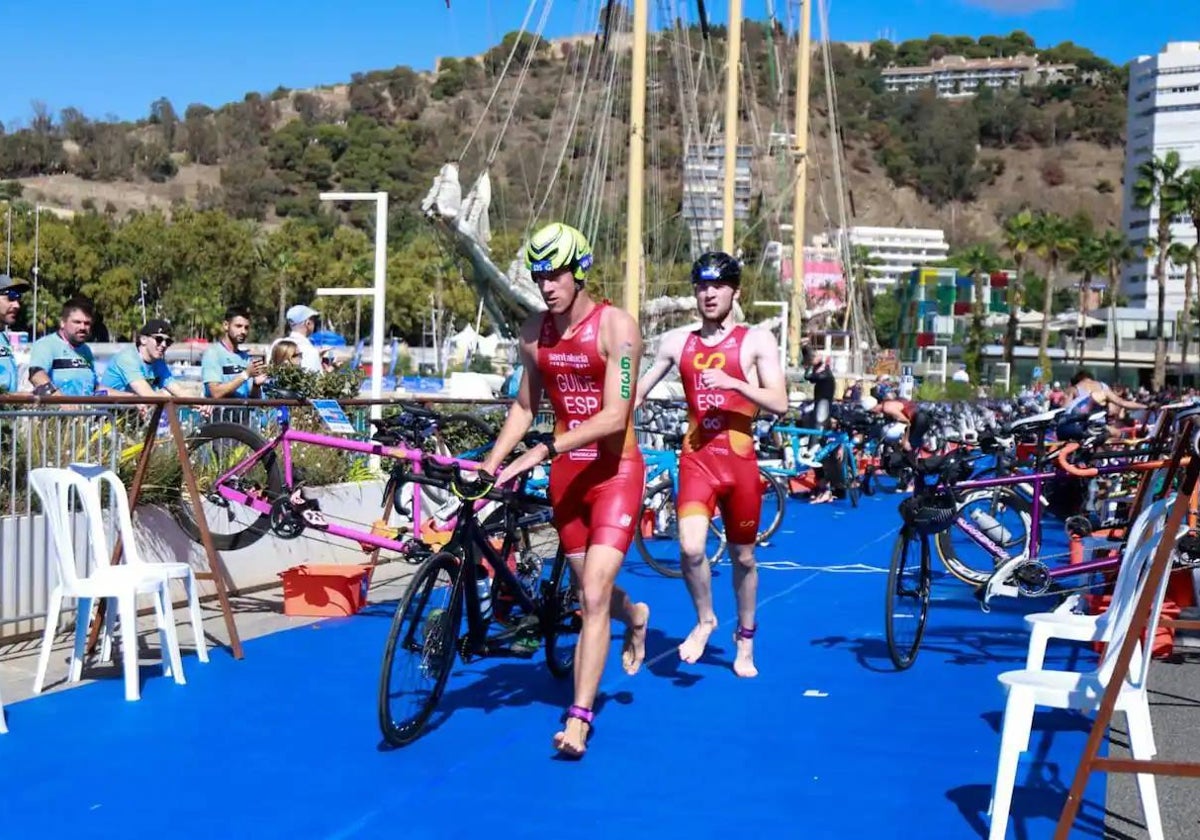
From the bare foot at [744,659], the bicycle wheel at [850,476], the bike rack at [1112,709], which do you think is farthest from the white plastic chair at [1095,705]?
the bicycle wheel at [850,476]

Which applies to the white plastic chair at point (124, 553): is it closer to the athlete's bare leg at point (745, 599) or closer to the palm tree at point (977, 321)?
the athlete's bare leg at point (745, 599)

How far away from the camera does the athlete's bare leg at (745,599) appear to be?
25.9 ft

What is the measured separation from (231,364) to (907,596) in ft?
19.6

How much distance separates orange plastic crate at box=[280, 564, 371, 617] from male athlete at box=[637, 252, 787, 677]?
2.76m

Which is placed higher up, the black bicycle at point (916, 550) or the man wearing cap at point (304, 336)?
the man wearing cap at point (304, 336)

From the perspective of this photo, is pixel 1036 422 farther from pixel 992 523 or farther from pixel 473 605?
pixel 473 605

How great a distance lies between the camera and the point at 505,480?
6.17 metres

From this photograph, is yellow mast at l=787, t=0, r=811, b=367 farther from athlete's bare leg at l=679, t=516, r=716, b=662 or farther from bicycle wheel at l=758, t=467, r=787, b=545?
athlete's bare leg at l=679, t=516, r=716, b=662

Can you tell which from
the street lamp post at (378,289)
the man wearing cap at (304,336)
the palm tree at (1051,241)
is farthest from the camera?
the palm tree at (1051,241)

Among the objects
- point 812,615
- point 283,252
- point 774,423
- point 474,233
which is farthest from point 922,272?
point 812,615

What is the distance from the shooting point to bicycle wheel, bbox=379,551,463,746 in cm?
602

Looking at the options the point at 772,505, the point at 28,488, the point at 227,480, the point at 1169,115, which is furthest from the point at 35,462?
the point at 1169,115

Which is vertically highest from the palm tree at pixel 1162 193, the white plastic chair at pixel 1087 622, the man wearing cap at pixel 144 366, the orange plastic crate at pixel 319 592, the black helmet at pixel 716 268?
the palm tree at pixel 1162 193

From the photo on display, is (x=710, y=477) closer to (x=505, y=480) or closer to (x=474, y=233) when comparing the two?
(x=505, y=480)
